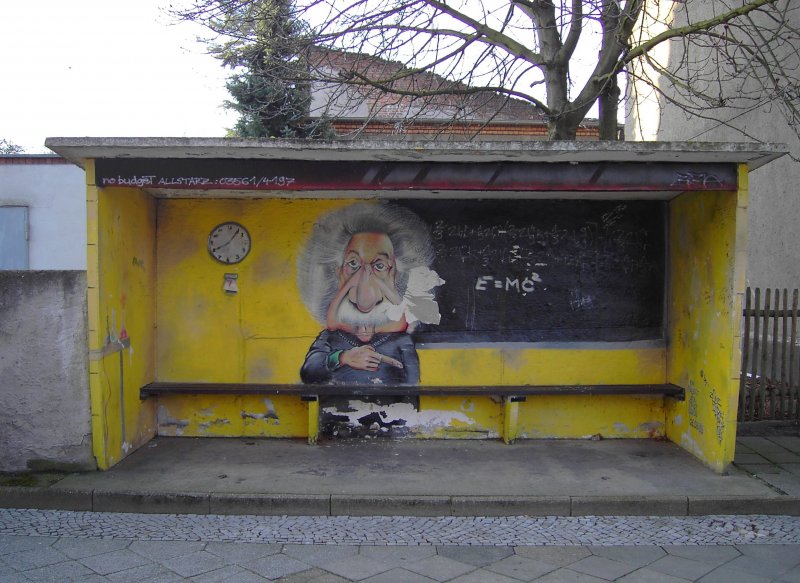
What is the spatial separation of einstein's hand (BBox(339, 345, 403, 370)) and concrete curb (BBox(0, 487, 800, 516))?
1.87 metres

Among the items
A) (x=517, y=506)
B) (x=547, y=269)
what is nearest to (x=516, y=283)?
(x=547, y=269)

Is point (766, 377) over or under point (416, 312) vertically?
under

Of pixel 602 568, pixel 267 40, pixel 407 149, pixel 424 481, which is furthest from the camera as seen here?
pixel 267 40

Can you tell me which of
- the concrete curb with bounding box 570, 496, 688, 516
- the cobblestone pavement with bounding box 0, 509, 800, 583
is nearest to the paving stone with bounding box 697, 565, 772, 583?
the cobblestone pavement with bounding box 0, 509, 800, 583

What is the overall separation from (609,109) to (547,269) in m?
3.87

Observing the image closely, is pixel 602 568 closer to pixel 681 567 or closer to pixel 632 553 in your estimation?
pixel 632 553

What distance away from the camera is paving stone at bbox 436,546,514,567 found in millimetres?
4293

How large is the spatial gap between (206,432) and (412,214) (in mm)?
3258

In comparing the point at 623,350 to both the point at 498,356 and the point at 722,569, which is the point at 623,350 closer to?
the point at 498,356

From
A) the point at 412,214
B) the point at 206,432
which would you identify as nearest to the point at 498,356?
the point at 412,214

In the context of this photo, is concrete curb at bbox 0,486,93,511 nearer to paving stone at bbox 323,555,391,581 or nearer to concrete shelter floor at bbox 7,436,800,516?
concrete shelter floor at bbox 7,436,800,516

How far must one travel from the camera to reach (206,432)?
6.83 m

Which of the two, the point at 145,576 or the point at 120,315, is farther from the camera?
the point at 120,315

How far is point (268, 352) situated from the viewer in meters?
6.79
